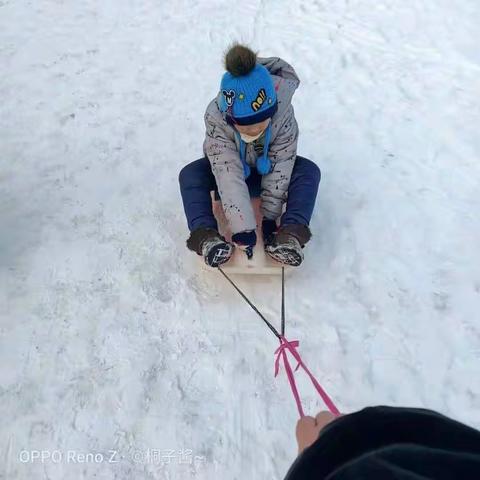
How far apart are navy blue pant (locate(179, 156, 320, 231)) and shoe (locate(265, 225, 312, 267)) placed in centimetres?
4

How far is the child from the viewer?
2.06 meters

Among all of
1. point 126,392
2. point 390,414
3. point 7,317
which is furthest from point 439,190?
point 390,414

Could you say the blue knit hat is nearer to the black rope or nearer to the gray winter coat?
the gray winter coat

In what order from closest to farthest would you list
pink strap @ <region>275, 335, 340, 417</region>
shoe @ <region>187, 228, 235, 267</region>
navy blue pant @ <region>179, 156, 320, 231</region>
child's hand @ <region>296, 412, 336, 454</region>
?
1. child's hand @ <region>296, 412, 336, 454</region>
2. pink strap @ <region>275, 335, 340, 417</region>
3. shoe @ <region>187, 228, 235, 267</region>
4. navy blue pant @ <region>179, 156, 320, 231</region>

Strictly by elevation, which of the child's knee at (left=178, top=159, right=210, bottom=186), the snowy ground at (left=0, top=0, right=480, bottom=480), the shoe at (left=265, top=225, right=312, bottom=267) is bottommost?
the snowy ground at (left=0, top=0, right=480, bottom=480)

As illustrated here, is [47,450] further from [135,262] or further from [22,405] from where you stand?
[135,262]

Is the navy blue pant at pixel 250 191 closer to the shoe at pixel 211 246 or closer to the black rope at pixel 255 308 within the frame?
the shoe at pixel 211 246

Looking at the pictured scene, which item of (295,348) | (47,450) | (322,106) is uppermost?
(322,106)

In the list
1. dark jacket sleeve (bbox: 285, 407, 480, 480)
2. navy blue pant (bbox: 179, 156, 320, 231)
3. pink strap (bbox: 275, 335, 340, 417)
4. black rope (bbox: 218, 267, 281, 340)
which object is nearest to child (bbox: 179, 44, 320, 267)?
navy blue pant (bbox: 179, 156, 320, 231)

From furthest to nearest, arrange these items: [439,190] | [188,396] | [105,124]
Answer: [105,124], [439,190], [188,396]

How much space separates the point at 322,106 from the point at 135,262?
1367mm

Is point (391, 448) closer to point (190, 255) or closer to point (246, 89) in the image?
point (246, 89)

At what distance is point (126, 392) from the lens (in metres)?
1.88

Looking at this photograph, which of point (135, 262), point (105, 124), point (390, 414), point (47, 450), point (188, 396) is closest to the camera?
point (390, 414)
